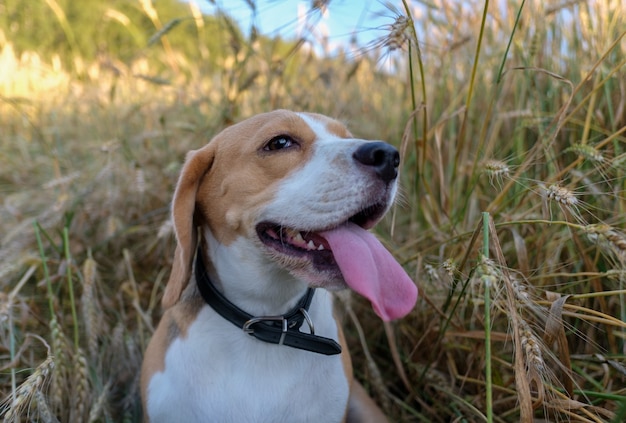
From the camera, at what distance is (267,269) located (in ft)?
6.73

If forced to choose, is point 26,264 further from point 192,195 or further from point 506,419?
point 506,419

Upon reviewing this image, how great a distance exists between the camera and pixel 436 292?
8.61ft

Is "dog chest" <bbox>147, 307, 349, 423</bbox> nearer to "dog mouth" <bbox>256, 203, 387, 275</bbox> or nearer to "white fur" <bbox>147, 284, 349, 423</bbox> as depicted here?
Answer: "white fur" <bbox>147, 284, 349, 423</bbox>

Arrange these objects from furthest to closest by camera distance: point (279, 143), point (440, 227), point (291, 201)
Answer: point (440, 227), point (279, 143), point (291, 201)

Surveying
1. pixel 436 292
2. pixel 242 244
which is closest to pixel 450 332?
pixel 436 292

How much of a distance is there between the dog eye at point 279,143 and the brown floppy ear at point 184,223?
28cm

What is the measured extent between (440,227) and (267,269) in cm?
112

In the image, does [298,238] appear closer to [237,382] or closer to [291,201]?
[291,201]

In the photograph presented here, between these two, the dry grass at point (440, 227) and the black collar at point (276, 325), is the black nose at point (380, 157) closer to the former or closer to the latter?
the dry grass at point (440, 227)

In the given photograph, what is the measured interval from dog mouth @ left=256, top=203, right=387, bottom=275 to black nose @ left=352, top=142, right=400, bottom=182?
0.13m

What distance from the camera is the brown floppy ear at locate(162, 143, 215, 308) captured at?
2.00 meters

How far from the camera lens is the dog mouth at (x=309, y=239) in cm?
188

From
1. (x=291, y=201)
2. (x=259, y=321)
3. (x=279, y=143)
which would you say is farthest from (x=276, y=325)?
(x=279, y=143)

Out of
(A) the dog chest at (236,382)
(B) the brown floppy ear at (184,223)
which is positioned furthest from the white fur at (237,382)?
(B) the brown floppy ear at (184,223)
